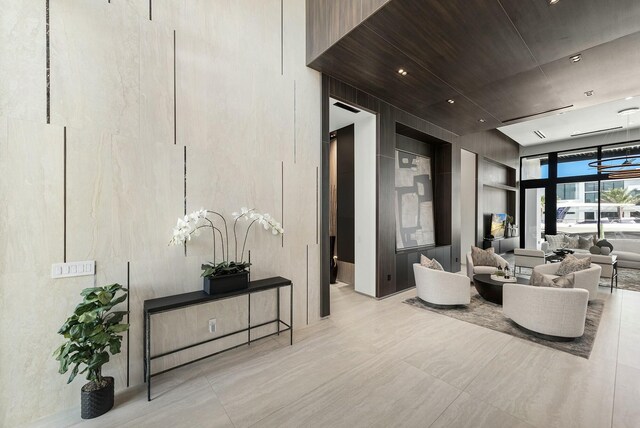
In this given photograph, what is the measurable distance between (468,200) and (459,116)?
3773mm

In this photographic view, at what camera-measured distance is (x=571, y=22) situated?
2.68m

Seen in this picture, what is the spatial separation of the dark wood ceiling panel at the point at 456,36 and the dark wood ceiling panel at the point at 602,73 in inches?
21.9

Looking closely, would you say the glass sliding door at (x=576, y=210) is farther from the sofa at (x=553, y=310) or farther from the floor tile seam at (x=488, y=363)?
the floor tile seam at (x=488, y=363)

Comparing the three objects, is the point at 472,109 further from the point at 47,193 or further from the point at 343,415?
the point at 47,193

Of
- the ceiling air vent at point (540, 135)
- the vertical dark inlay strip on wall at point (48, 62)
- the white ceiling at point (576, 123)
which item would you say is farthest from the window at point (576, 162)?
the vertical dark inlay strip on wall at point (48, 62)

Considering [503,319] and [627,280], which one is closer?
[503,319]

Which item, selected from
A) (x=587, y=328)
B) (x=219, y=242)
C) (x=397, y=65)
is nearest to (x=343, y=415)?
(x=219, y=242)

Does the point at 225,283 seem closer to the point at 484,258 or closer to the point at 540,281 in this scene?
the point at 540,281

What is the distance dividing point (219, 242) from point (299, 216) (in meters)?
1.13

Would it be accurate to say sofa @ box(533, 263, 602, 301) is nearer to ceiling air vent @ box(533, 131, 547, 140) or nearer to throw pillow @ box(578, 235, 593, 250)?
throw pillow @ box(578, 235, 593, 250)

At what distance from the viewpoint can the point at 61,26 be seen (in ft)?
6.77

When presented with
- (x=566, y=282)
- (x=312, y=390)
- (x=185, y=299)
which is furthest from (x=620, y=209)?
(x=185, y=299)

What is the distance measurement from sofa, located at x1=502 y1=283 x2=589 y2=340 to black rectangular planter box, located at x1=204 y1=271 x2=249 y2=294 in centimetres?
351

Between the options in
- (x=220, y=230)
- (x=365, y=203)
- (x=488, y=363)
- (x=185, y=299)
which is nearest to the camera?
(x=185, y=299)
